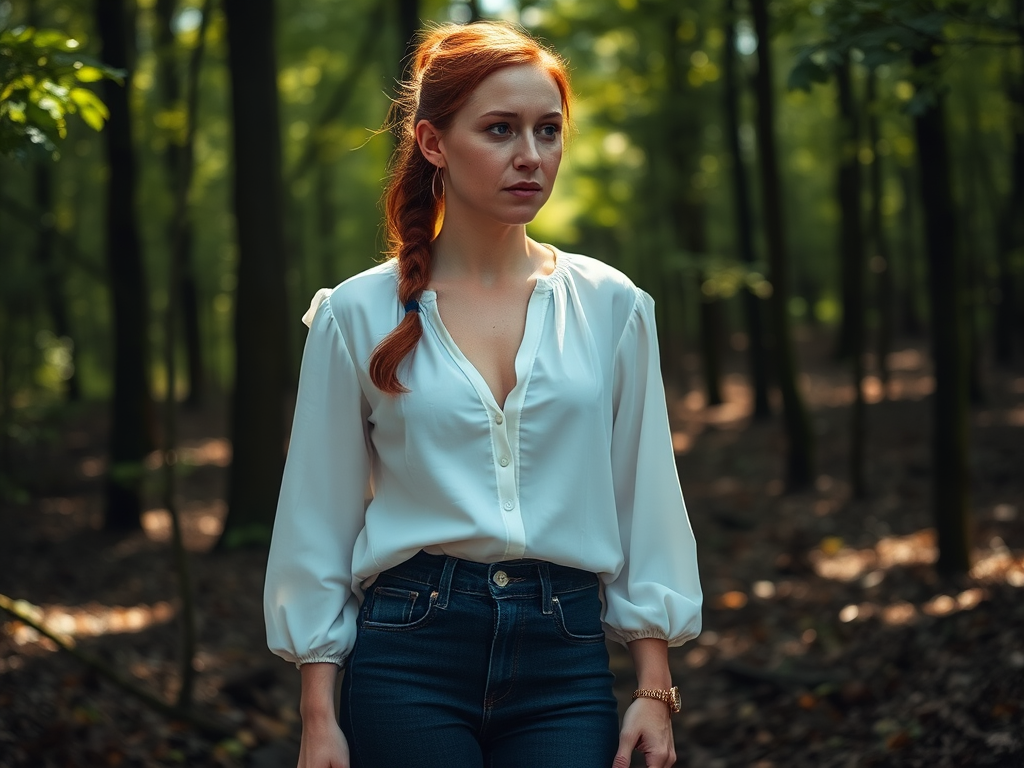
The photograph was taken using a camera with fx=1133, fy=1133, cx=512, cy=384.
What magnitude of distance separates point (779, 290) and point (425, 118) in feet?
33.5

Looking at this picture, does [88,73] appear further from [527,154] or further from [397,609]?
[397,609]

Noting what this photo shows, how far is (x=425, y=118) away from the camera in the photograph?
8.12 feet

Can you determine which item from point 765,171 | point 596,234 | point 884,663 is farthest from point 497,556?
point 596,234

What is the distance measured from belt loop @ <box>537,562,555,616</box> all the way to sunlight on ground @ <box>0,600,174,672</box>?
19.4ft

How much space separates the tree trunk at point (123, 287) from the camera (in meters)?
11.5

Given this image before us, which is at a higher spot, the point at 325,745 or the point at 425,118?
the point at 425,118

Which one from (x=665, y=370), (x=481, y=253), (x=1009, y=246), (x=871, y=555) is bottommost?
(x=665, y=370)

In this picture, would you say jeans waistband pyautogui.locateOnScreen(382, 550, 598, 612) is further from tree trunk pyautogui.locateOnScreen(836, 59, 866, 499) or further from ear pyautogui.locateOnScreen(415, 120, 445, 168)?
tree trunk pyautogui.locateOnScreen(836, 59, 866, 499)

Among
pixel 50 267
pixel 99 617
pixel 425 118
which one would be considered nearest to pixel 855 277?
pixel 99 617

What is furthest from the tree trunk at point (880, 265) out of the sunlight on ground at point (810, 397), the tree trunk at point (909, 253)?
the tree trunk at point (909, 253)

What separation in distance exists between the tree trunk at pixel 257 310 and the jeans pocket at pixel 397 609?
8.43m

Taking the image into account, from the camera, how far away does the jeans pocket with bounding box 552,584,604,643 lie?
234 cm

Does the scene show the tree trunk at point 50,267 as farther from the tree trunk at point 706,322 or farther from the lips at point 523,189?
the tree trunk at point 706,322

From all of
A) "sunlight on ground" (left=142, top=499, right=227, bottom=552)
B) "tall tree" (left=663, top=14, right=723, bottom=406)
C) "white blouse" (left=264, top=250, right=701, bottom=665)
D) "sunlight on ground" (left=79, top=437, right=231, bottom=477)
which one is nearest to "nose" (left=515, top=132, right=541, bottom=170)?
"white blouse" (left=264, top=250, right=701, bottom=665)
